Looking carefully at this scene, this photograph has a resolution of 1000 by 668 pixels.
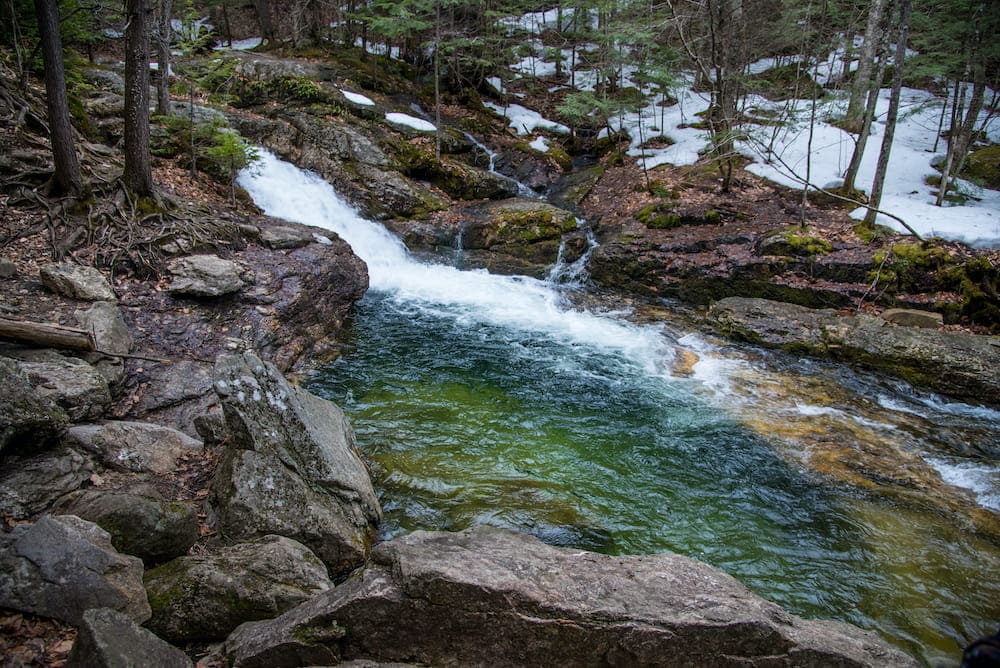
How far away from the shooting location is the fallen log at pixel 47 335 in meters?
5.83

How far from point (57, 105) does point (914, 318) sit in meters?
17.1

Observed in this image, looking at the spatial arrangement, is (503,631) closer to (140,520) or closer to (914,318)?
(140,520)

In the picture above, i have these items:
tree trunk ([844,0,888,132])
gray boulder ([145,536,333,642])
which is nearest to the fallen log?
gray boulder ([145,536,333,642])

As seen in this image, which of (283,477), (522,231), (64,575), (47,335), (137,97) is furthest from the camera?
(522,231)

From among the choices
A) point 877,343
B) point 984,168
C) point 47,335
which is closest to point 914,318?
point 877,343

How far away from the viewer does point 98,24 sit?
1958cm

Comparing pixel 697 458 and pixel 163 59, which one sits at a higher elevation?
pixel 163 59

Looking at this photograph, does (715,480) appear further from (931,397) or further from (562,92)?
(562,92)

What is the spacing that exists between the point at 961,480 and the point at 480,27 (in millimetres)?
26953

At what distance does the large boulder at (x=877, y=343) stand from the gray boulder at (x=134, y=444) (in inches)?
432

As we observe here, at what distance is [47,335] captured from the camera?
20.0 ft

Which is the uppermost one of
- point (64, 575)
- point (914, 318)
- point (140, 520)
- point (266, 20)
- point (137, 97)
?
point (266, 20)

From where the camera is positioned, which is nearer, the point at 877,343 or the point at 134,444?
the point at 134,444

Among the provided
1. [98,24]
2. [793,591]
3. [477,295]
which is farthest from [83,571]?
[98,24]
